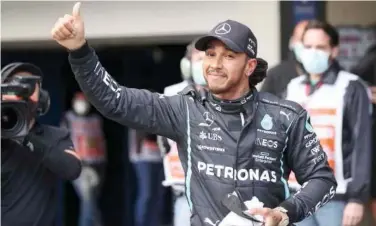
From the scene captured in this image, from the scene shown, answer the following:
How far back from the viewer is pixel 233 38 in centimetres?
363

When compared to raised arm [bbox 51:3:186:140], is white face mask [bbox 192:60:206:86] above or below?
below

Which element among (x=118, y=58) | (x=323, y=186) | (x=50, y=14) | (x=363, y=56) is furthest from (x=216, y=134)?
(x=118, y=58)

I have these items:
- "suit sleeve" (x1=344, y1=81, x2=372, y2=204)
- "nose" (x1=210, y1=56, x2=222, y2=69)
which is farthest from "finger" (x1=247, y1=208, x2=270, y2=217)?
"suit sleeve" (x1=344, y1=81, x2=372, y2=204)

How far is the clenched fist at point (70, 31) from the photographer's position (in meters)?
3.36

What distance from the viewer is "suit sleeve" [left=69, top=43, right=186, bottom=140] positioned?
3484 millimetres

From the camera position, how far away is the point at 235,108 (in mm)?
3697

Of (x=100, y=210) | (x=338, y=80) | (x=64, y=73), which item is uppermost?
(x=338, y=80)

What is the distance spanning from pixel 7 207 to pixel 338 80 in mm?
2073

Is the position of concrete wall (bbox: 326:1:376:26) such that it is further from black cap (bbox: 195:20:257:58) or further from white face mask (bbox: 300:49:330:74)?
black cap (bbox: 195:20:257:58)

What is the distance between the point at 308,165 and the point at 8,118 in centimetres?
177

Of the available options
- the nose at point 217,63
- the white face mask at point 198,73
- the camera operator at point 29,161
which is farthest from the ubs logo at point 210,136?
the white face mask at point 198,73

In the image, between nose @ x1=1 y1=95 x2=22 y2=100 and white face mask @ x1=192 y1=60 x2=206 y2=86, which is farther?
white face mask @ x1=192 y1=60 x2=206 y2=86

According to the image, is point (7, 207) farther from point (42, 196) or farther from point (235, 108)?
point (235, 108)

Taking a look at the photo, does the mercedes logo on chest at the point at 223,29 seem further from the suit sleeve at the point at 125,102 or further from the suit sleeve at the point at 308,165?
the suit sleeve at the point at 308,165
